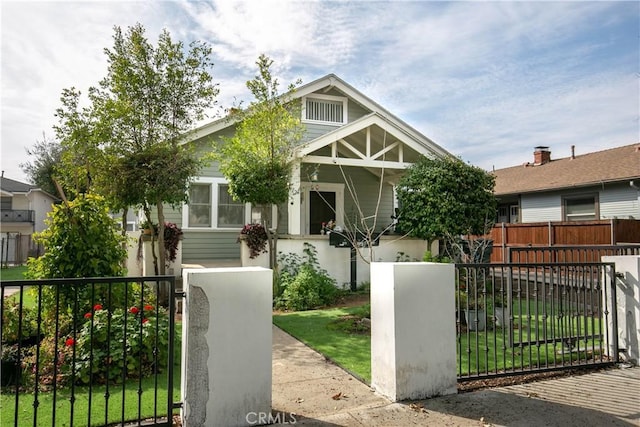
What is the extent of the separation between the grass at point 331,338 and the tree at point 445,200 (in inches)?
140

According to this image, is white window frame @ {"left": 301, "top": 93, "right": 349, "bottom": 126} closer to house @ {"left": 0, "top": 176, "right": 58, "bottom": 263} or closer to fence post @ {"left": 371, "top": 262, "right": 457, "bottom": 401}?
fence post @ {"left": 371, "top": 262, "right": 457, "bottom": 401}

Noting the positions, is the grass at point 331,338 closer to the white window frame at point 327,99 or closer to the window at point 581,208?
the white window frame at point 327,99

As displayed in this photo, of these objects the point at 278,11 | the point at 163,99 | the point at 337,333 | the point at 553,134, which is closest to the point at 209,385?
the point at 337,333

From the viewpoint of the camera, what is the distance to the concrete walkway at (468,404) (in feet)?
10.9

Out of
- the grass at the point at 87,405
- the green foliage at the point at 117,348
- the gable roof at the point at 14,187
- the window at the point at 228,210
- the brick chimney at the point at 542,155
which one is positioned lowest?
the grass at the point at 87,405

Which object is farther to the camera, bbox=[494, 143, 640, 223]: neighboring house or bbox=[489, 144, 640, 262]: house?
bbox=[494, 143, 640, 223]: neighboring house

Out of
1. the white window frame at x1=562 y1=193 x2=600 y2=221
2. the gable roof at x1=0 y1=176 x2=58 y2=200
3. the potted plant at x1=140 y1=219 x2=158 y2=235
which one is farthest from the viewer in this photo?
the gable roof at x1=0 y1=176 x2=58 y2=200

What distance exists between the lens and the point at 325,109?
13727 mm

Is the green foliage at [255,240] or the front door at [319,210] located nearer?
the green foliage at [255,240]

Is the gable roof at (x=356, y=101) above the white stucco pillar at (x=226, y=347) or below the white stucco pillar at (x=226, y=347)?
above

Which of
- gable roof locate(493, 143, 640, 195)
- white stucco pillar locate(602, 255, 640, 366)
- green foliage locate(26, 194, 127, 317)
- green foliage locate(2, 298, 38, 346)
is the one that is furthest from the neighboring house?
green foliage locate(2, 298, 38, 346)

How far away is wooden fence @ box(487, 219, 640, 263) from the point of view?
1150 centimetres

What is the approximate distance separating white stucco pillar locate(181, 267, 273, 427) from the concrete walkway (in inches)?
14.9

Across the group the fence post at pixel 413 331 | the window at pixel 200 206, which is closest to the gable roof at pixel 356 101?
the window at pixel 200 206
